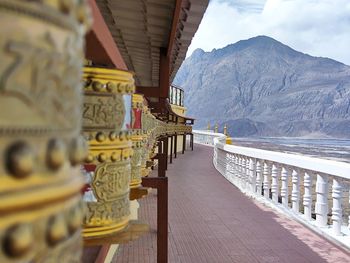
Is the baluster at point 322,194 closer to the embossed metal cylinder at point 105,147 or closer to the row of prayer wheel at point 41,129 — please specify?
the embossed metal cylinder at point 105,147

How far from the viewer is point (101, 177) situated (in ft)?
5.17

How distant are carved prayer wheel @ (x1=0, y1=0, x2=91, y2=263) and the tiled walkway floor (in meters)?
4.91

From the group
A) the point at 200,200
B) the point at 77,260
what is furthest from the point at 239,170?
the point at 77,260

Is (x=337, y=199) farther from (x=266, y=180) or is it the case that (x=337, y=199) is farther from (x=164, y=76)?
(x=266, y=180)

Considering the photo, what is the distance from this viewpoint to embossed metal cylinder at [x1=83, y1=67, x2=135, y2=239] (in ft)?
5.01

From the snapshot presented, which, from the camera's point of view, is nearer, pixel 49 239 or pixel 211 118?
pixel 49 239

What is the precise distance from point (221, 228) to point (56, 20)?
22.1ft

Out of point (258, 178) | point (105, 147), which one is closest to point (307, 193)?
point (258, 178)

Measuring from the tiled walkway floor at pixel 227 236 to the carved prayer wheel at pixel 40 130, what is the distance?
4907mm

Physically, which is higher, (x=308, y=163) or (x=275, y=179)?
(x=308, y=163)

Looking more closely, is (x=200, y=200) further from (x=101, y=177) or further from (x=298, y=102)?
(x=298, y=102)

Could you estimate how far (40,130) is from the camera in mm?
647

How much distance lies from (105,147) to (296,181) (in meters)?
6.29

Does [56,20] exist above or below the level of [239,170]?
above
